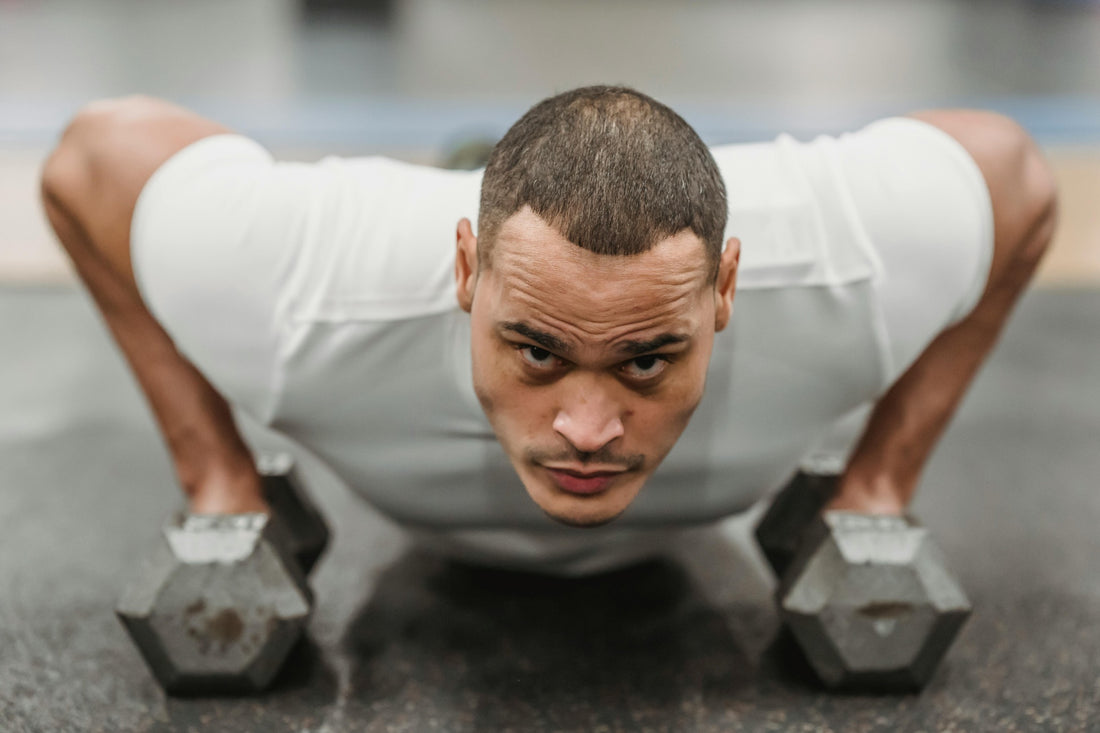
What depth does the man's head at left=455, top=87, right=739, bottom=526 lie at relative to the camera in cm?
71

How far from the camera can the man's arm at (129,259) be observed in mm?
924

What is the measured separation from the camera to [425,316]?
2.93ft

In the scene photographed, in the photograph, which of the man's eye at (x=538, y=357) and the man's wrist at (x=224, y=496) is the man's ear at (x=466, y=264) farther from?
the man's wrist at (x=224, y=496)

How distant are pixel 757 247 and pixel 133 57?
11.0 feet

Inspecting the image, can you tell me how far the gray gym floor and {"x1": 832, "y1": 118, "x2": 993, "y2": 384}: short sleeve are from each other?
1.01 ft

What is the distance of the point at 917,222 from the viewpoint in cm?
90

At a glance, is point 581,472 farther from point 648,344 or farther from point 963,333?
point 963,333

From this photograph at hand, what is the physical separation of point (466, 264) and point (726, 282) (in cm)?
18

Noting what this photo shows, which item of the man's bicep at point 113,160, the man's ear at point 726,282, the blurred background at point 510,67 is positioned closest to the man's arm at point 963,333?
the man's ear at point 726,282

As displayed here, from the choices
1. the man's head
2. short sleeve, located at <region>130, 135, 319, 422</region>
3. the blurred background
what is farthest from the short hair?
the blurred background

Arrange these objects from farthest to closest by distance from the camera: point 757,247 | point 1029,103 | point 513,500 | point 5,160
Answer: point 1029,103, point 5,160, point 513,500, point 757,247

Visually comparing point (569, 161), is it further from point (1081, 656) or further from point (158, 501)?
point (158, 501)

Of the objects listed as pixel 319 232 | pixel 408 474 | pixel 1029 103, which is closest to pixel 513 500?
pixel 408 474

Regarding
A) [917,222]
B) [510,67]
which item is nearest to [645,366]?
[917,222]
